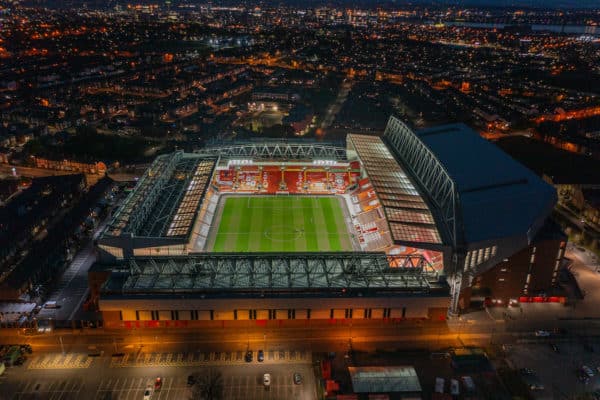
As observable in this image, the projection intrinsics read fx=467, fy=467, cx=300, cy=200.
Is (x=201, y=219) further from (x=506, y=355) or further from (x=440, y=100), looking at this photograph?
(x=440, y=100)

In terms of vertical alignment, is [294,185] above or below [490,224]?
below

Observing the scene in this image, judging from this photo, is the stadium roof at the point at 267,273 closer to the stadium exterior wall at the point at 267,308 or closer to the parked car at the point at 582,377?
the stadium exterior wall at the point at 267,308

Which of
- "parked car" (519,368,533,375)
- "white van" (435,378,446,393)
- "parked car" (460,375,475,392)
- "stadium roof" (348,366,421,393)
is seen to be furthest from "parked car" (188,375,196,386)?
"parked car" (519,368,533,375)

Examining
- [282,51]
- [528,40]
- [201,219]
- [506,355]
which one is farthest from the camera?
[528,40]

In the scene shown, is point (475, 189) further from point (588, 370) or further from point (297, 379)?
point (297, 379)

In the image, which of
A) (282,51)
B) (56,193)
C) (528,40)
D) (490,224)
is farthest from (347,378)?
(528,40)

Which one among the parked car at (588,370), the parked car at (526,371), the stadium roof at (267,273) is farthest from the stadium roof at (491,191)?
the parked car at (588,370)
